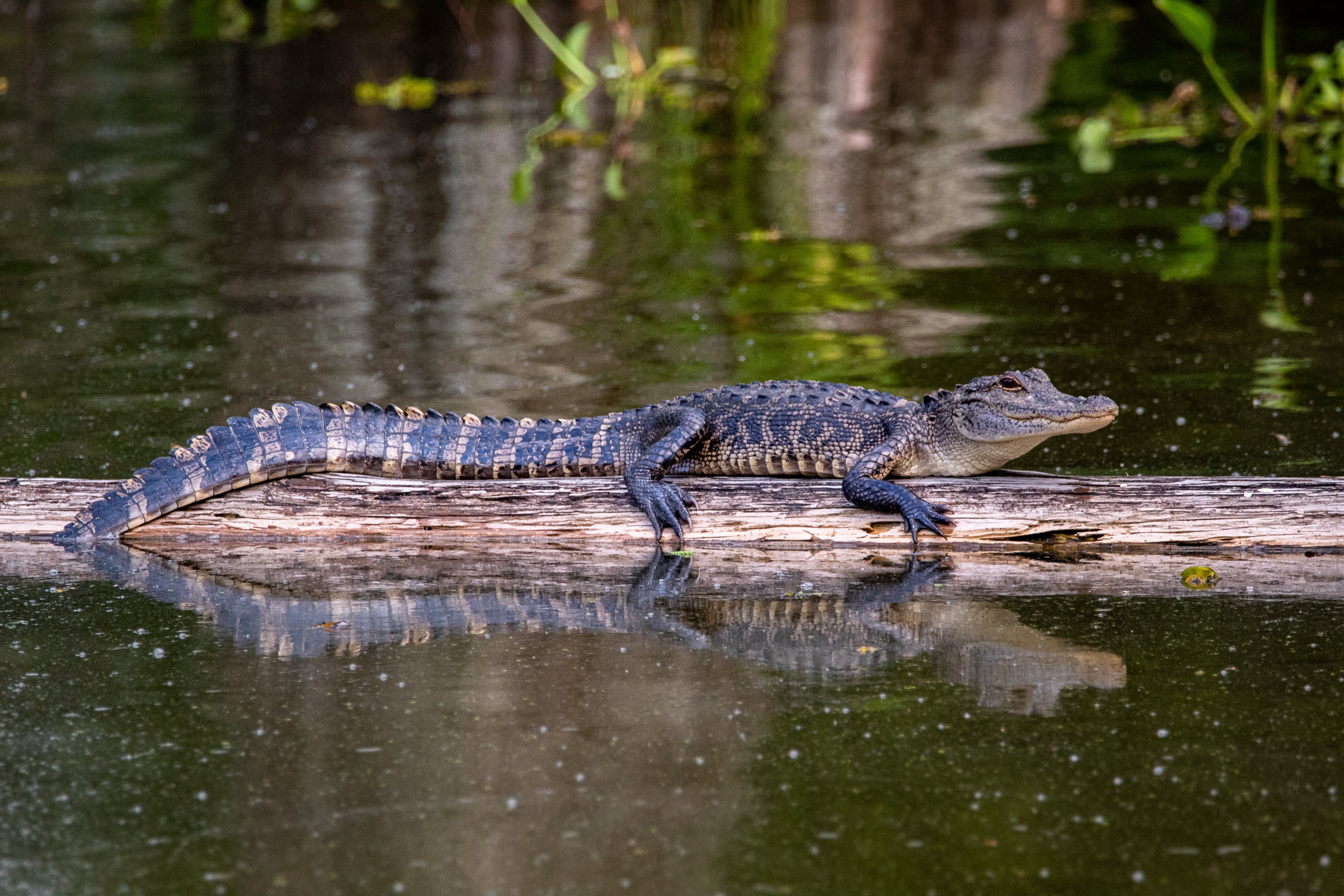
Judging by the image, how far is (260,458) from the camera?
5.56m

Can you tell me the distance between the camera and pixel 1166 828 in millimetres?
3496

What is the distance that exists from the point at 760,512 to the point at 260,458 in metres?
1.91

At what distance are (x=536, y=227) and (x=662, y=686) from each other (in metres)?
7.45

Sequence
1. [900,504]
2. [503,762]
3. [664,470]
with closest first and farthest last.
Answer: [503,762]
[900,504]
[664,470]

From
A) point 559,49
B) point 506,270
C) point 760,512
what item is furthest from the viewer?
point 559,49

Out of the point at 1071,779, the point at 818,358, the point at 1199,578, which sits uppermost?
the point at 818,358

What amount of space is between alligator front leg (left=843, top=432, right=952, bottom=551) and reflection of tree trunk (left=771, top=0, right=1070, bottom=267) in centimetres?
472

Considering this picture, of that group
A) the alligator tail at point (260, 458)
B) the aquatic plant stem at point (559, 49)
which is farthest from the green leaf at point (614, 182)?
the alligator tail at point (260, 458)

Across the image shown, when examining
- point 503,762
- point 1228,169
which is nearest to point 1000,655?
point 503,762

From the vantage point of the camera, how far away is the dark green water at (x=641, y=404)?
139 inches

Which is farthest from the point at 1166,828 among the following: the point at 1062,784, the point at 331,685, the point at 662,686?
the point at 331,685

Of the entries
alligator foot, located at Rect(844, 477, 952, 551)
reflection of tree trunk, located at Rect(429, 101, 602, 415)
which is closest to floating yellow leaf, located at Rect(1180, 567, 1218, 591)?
alligator foot, located at Rect(844, 477, 952, 551)

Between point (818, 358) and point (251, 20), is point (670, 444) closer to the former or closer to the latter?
point (818, 358)

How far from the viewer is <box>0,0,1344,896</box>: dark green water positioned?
3.54 meters
